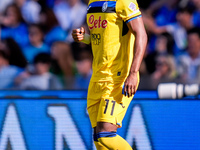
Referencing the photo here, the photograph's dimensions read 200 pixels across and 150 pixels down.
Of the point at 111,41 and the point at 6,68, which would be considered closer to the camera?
the point at 111,41

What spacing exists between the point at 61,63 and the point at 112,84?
3.55 metres

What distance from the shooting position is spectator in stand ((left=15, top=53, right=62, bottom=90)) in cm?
487

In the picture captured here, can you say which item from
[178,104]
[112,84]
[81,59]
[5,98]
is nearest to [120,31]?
[112,84]

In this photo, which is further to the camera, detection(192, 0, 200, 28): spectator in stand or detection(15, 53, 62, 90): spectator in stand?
detection(192, 0, 200, 28): spectator in stand

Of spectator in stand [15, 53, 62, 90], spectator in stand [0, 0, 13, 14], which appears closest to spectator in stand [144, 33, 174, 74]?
spectator in stand [15, 53, 62, 90]

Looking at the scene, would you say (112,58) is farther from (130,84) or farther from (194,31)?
(194,31)

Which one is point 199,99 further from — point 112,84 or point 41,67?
point 41,67

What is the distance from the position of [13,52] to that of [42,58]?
27.6 inches

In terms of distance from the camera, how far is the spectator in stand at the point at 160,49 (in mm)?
6219

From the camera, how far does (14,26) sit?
7188 millimetres

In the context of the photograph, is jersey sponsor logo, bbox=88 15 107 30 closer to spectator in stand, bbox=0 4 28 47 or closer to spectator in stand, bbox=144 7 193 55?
spectator in stand, bbox=144 7 193 55

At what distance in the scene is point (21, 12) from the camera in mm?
7234

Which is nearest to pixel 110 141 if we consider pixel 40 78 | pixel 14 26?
pixel 40 78

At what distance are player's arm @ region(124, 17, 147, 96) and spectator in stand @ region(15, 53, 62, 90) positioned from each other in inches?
79.0
